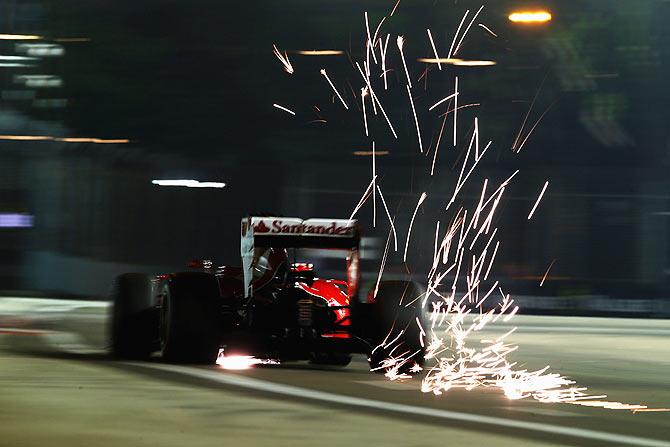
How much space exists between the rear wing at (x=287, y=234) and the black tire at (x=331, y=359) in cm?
142

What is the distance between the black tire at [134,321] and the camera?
55.1 feet

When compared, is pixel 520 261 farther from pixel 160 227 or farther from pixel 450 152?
pixel 160 227

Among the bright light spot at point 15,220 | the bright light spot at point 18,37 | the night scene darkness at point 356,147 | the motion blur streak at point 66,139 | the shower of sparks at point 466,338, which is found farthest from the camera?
the bright light spot at point 15,220

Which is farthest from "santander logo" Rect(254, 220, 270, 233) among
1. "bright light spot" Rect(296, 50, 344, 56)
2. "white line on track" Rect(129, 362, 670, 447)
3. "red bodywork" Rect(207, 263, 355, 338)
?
"bright light spot" Rect(296, 50, 344, 56)

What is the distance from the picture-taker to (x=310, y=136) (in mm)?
34188

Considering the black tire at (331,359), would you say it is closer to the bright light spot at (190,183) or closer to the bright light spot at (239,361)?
the bright light spot at (239,361)

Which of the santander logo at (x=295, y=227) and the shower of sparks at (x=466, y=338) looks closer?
the shower of sparks at (x=466, y=338)

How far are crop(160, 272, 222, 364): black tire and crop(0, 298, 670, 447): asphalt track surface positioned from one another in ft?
0.87

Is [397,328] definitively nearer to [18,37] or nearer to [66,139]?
[66,139]

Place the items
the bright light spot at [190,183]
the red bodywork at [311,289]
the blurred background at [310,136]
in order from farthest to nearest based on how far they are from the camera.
Answer: the bright light spot at [190,183] → the blurred background at [310,136] → the red bodywork at [311,289]

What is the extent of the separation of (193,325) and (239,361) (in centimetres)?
132

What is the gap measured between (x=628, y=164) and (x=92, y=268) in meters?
12.9

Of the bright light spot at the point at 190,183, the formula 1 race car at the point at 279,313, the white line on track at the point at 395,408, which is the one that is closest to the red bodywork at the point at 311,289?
the formula 1 race car at the point at 279,313

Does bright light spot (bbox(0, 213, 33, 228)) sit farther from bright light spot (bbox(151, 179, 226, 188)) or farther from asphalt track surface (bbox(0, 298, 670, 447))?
asphalt track surface (bbox(0, 298, 670, 447))
